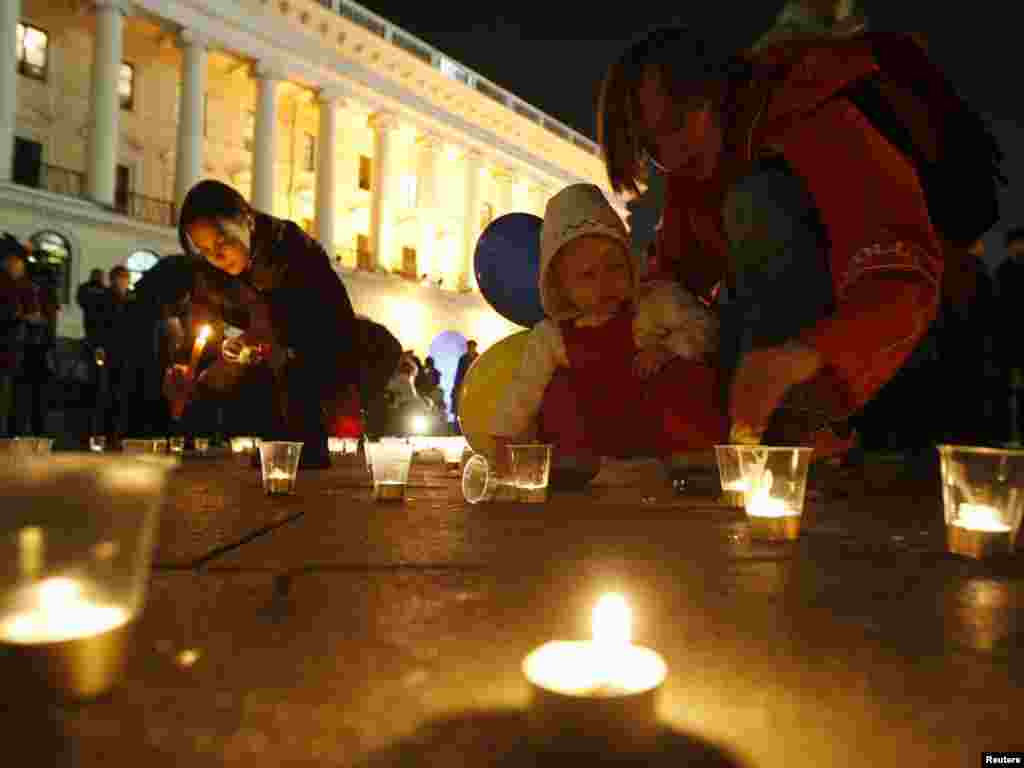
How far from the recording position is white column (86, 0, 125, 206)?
20094 mm

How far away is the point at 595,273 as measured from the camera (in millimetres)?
2826

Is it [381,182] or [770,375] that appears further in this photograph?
[381,182]

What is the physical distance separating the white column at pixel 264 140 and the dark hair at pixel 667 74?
24.2 metres

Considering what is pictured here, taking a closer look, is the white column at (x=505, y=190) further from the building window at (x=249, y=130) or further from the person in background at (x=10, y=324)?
the person in background at (x=10, y=324)

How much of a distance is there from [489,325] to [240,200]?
104 feet

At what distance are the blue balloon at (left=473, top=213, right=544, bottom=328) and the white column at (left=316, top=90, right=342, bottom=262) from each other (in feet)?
80.7

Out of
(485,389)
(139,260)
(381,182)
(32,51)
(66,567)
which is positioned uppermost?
(32,51)

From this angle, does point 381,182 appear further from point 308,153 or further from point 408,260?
point 408,260

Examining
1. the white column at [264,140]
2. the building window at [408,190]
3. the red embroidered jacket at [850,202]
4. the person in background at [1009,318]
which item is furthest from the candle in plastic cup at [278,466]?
the building window at [408,190]

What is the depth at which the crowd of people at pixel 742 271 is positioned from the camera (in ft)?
5.88

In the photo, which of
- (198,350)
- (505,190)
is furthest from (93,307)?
(505,190)

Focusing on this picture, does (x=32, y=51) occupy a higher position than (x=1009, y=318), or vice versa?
(x=32, y=51)

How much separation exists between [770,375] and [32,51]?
87.5 feet

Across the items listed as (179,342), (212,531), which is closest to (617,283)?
(212,531)
